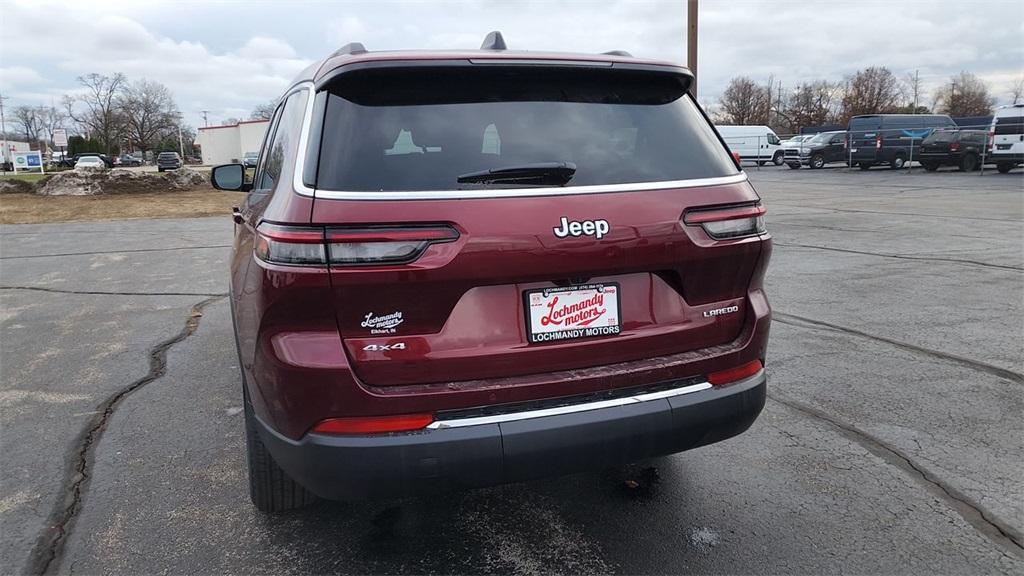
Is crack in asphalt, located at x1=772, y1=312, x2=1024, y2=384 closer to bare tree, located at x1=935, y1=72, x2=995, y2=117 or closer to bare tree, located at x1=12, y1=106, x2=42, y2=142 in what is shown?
bare tree, located at x1=935, y1=72, x2=995, y2=117

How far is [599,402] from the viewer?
2.29 metres

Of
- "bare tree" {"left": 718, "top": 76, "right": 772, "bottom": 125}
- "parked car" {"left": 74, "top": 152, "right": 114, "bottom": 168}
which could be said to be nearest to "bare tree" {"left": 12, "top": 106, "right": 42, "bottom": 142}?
"parked car" {"left": 74, "top": 152, "right": 114, "bottom": 168}

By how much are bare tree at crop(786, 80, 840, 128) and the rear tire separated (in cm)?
8645

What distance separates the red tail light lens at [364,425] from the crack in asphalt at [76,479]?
140cm

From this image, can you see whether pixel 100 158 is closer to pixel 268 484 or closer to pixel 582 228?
pixel 268 484

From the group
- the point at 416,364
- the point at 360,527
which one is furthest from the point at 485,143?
the point at 360,527

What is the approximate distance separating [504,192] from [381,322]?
573mm

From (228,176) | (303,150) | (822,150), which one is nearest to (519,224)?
(303,150)

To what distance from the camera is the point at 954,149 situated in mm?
26406

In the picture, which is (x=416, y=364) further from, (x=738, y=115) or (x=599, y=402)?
(x=738, y=115)

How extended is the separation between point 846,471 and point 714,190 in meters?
1.67

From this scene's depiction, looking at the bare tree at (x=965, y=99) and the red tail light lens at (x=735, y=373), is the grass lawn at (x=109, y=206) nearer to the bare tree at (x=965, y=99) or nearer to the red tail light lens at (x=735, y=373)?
the red tail light lens at (x=735, y=373)

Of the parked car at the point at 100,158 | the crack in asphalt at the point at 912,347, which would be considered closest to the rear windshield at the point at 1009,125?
the crack in asphalt at the point at 912,347

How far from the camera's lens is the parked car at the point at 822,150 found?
33.6 m
